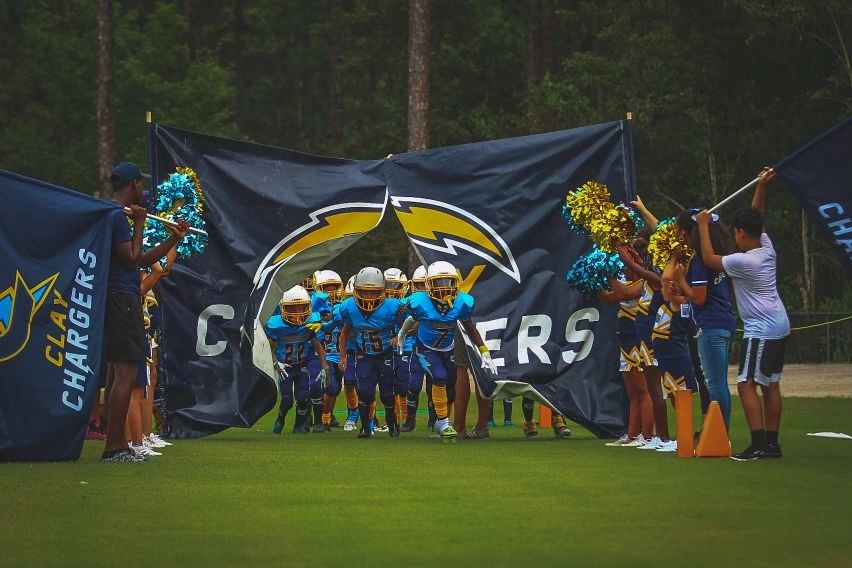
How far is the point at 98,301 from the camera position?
13477 millimetres

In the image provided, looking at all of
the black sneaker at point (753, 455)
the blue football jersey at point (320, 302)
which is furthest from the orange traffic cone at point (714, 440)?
the blue football jersey at point (320, 302)

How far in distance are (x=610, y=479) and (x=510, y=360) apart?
465 cm

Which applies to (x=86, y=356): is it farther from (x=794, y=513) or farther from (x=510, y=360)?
(x=794, y=513)

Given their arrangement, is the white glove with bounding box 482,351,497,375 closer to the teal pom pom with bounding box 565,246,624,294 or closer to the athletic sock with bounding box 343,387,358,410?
the teal pom pom with bounding box 565,246,624,294

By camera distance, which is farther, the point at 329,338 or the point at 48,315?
the point at 329,338

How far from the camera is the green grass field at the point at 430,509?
8484 millimetres

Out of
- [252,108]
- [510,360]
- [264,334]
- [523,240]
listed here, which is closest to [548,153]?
[523,240]

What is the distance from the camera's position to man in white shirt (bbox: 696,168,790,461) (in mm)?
13016

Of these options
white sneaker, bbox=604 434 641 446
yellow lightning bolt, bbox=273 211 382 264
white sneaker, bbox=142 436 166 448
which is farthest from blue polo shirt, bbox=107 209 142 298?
white sneaker, bbox=604 434 641 446

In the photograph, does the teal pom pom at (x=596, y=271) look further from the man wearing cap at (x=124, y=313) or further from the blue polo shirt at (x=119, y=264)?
the blue polo shirt at (x=119, y=264)

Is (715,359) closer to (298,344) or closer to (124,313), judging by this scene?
(124,313)

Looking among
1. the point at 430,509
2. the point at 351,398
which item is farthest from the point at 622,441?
the point at 430,509

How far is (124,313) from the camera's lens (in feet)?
44.2

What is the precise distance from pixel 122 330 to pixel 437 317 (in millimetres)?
4185
